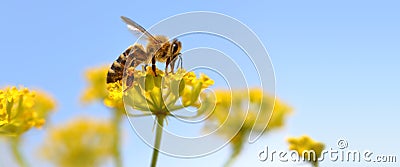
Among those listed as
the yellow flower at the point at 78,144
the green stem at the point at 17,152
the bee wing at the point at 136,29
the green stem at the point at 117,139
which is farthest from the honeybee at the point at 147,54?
the yellow flower at the point at 78,144

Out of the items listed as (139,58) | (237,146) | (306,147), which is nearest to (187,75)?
(139,58)

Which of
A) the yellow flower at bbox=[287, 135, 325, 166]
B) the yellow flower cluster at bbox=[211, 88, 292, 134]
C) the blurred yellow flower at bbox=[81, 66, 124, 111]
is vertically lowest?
the yellow flower at bbox=[287, 135, 325, 166]

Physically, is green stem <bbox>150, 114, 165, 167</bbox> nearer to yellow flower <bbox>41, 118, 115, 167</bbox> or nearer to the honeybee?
the honeybee

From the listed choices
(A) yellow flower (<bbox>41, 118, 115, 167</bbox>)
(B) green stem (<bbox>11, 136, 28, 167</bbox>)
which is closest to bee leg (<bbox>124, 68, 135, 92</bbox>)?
(B) green stem (<bbox>11, 136, 28, 167</bbox>)

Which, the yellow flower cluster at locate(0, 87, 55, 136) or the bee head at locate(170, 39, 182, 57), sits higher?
the bee head at locate(170, 39, 182, 57)

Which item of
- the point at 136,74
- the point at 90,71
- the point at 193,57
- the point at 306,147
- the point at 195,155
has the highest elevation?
the point at 90,71

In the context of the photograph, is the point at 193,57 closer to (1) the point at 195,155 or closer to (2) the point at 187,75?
(2) the point at 187,75
